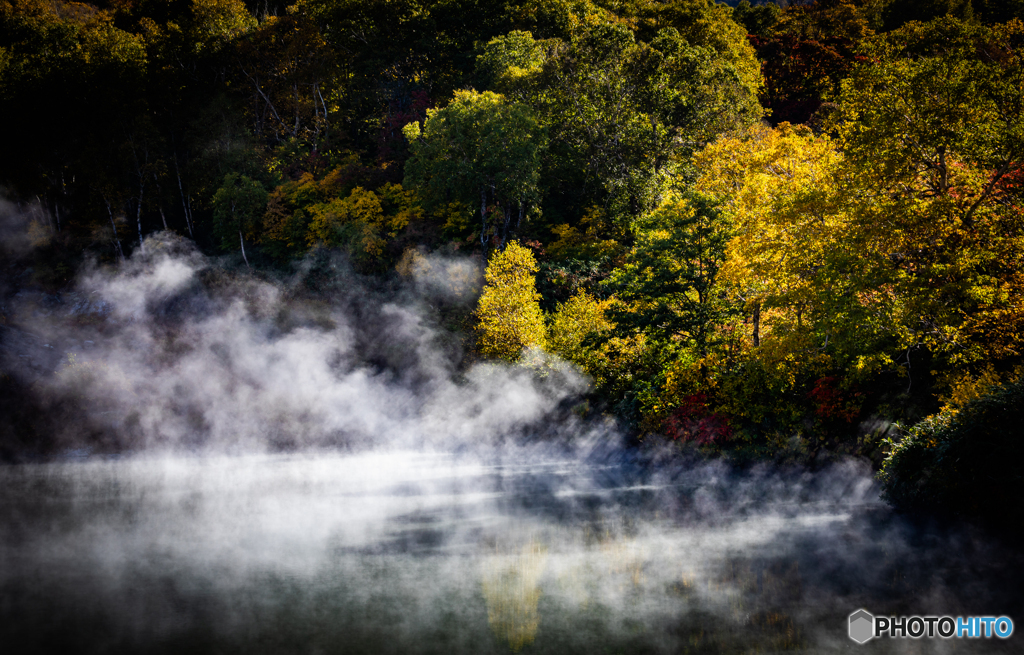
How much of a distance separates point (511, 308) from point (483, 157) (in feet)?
30.1

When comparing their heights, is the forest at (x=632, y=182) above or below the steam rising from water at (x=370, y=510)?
above

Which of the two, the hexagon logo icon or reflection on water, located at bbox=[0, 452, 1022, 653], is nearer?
the hexagon logo icon

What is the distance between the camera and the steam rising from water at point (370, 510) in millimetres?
10688

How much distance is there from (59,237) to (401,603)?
4643cm

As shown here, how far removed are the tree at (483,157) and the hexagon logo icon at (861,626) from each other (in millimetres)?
28614

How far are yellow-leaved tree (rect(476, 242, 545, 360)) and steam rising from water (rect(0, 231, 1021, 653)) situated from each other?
1.53 m

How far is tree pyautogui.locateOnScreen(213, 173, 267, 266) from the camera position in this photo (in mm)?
43062

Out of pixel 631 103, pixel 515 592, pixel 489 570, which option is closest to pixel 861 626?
pixel 515 592

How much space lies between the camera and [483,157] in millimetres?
36875

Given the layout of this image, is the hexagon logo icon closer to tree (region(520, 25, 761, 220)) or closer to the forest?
the forest

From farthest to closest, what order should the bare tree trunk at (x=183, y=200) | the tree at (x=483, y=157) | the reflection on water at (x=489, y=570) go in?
the bare tree trunk at (x=183, y=200) < the tree at (x=483, y=157) < the reflection on water at (x=489, y=570)

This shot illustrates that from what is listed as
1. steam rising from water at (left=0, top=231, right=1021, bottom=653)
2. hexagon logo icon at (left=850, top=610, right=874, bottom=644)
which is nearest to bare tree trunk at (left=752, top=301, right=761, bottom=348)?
steam rising from water at (left=0, top=231, right=1021, bottom=653)

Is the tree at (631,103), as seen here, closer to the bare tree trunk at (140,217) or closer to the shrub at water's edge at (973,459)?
the shrub at water's edge at (973,459)

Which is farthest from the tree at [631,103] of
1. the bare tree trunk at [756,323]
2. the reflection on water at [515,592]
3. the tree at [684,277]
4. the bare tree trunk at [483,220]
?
the reflection on water at [515,592]
